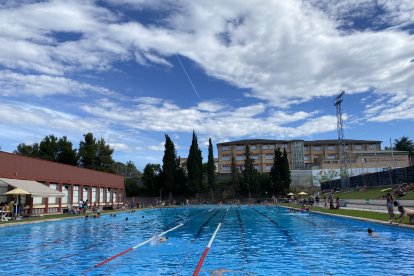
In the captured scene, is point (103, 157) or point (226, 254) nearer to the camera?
point (226, 254)

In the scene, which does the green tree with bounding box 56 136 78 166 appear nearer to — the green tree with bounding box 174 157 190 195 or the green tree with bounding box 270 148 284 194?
the green tree with bounding box 174 157 190 195

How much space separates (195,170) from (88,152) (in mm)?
22765

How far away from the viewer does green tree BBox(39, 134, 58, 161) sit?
247 feet

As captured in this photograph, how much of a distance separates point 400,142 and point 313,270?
12150 centimetres

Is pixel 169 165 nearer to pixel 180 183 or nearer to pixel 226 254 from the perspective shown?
pixel 180 183

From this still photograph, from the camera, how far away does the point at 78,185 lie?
4997cm

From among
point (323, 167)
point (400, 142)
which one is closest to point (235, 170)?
point (323, 167)

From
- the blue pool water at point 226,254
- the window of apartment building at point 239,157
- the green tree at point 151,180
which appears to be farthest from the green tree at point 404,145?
the blue pool water at point 226,254

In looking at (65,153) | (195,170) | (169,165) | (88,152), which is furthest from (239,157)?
(65,153)

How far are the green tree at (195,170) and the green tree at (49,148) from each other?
91.1 ft

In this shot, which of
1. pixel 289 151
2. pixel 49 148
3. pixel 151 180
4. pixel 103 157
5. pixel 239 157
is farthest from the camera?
pixel 239 157

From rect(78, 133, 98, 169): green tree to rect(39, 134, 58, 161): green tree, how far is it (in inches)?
193

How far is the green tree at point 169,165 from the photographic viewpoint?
265 ft

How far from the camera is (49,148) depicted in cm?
7538
